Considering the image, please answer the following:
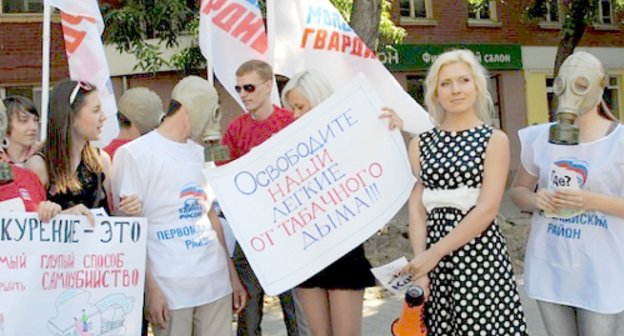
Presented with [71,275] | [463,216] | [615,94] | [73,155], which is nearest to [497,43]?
[615,94]

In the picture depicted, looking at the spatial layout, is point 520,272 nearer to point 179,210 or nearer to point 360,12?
point 360,12

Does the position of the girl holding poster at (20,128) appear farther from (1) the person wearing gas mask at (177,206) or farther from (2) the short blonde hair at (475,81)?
(2) the short blonde hair at (475,81)

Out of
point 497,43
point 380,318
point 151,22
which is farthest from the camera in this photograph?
point 497,43

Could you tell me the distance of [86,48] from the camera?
6359 mm

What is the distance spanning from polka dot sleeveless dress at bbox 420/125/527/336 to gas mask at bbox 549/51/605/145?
309 millimetres

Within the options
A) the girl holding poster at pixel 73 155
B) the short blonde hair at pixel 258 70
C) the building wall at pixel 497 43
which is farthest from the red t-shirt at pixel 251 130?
the building wall at pixel 497 43

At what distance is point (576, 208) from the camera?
11.2ft

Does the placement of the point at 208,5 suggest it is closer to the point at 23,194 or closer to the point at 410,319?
the point at 23,194

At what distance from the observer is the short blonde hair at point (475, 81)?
344 cm

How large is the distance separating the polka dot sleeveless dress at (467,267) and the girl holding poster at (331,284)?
491 mm

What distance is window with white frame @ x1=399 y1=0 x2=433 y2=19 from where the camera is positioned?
2094 cm

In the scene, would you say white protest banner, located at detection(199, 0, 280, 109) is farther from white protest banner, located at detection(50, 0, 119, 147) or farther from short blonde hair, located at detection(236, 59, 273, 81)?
short blonde hair, located at detection(236, 59, 273, 81)

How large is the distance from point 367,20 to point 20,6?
34.0ft

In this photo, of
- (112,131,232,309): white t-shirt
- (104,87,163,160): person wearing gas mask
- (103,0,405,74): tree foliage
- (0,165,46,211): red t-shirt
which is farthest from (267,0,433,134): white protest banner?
(103,0,405,74): tree foliage
